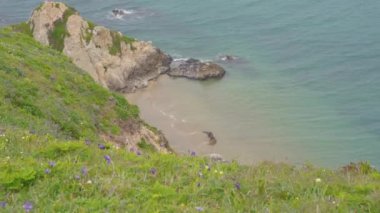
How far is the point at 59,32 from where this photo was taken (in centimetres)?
4291

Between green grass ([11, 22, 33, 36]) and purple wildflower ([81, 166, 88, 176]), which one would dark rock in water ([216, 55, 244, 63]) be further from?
purple wildflower ([81, 166, 88, 176])

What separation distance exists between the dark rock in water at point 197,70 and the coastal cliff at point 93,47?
0.25 feet

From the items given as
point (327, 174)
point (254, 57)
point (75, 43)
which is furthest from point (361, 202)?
point (254, 57)

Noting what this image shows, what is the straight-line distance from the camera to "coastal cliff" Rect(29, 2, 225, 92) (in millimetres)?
42438

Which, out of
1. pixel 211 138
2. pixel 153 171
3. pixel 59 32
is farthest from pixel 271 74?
pixel 153 171

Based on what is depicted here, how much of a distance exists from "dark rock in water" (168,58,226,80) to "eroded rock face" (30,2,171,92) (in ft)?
9.39

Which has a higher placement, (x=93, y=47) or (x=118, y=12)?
(x=118, y=12)

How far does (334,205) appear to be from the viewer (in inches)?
307

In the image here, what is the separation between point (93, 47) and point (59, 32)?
2.79 m

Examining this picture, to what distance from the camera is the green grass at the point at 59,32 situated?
4275 centimetres

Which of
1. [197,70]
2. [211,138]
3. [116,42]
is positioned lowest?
[211,138]

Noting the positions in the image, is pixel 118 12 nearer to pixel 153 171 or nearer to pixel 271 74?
pixel 271 74

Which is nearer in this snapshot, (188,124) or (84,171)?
(84,171)

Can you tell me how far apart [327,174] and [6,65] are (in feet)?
49.4
